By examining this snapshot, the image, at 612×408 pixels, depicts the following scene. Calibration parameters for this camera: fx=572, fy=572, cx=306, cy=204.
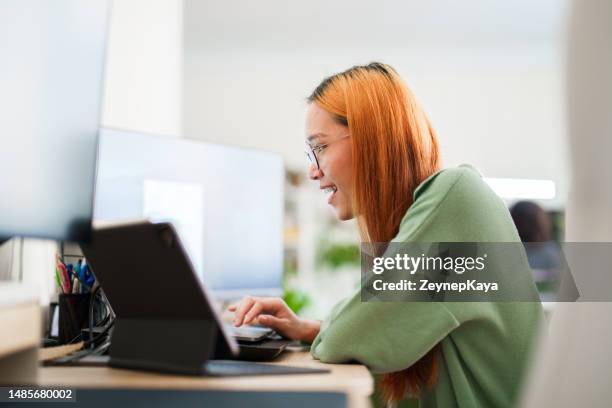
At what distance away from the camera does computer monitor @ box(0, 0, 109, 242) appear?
2.26ft

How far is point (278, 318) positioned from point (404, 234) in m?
0.36

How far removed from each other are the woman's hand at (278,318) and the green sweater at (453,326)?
0.19 metres

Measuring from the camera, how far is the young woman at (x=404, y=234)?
844 mm

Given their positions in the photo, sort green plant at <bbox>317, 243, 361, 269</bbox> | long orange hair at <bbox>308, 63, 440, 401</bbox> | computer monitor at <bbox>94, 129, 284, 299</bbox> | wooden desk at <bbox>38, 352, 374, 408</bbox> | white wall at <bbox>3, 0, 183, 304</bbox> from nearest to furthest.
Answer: wooden desk at <bbox>38, 352, 374, 408</bbox>, long orange hair at <bbox>308, 63, 440, 401</bbox>, computer monitor at <bbox>94, 129, 284, 299</bbox>, white wall at <bbox>3, 0, 183, 304</bbox>, green plant at <bbox>317, 243, 361, 269</bbox>

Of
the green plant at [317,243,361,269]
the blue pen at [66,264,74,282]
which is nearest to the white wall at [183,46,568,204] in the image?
the green plant at [317,243,361,269]

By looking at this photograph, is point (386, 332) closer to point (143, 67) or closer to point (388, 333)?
point (388, 333)

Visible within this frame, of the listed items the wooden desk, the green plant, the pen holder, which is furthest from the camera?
the green plant

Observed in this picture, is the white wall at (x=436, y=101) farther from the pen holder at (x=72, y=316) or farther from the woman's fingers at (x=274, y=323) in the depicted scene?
the pen holder at (x=72, y=316)

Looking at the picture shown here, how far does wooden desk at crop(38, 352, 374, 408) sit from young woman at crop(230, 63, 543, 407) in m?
0.16

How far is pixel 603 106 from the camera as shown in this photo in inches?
18.6

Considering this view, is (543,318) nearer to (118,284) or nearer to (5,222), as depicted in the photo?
(118,284)

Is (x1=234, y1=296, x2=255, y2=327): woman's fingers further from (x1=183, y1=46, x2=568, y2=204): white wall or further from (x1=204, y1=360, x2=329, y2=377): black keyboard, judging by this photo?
(x1=183, y1=46, x2=568, y2=204): white wall

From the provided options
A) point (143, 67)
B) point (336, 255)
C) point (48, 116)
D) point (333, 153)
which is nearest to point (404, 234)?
point (333, 153)

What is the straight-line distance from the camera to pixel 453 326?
2.80 ft
